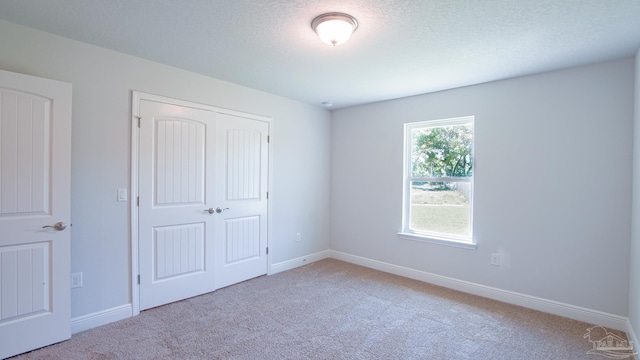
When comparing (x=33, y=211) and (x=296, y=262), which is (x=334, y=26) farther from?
(x=296, y=262)

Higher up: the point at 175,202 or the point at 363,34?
the point at 363,34

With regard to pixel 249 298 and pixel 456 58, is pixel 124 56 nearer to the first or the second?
pixel 249 298

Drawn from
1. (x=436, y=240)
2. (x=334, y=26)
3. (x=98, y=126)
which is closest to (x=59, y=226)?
(x=98, y=126)

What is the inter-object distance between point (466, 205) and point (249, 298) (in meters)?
2.77

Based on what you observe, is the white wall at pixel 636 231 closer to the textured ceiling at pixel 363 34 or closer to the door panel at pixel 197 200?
the textured ceiling at pixel 363 34

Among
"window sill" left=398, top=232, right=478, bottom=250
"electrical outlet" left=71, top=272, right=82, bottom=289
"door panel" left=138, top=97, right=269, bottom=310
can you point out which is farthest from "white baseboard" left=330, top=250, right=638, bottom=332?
"electrical outlet" left=71, top=272, right=82, bottom=289

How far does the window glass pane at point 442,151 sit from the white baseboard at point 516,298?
1308 mm

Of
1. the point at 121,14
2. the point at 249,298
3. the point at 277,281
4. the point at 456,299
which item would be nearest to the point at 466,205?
the point at 456,299

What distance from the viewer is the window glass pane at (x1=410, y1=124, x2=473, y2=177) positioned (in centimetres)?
361

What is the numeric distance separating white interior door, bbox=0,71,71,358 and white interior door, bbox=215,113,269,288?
4.66ft

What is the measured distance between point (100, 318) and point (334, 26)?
10.3 feet

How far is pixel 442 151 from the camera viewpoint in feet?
12.5

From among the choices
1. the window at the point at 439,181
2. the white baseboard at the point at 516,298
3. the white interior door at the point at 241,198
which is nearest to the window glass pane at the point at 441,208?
the window at the point at 439,181

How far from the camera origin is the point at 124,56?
9.05 ft
